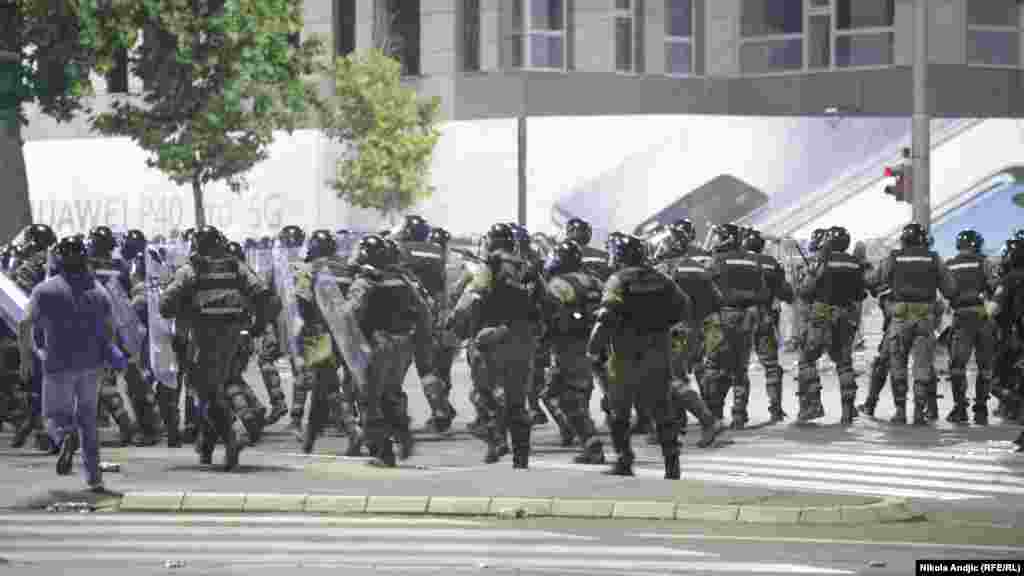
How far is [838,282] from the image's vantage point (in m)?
23.1

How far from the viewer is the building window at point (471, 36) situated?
161 feet

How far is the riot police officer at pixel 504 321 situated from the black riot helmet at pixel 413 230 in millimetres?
Result: 4253

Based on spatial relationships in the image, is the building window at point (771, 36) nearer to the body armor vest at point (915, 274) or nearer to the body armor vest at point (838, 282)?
the body armor vest at point (838, 282)

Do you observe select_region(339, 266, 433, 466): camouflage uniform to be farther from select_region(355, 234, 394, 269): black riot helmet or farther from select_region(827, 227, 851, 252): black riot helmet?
select_region(827, 227, 851, 252): black riot helmet

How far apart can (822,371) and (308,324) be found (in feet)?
42.6

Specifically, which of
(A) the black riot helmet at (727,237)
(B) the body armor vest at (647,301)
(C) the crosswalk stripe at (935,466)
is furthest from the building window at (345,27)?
(B) the body armor vest at (647,301)

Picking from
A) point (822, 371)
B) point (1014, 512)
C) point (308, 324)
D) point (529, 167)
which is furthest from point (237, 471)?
point (529, 167)

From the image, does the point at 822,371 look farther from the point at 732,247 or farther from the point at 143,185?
the point at 143,185

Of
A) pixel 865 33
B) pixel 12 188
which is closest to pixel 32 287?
pixel 12 188

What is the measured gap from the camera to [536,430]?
898 inches

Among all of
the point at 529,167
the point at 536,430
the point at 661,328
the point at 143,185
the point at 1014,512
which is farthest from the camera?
the point at 143,185

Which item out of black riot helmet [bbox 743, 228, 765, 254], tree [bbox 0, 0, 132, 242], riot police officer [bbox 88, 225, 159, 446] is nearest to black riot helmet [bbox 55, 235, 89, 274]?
riot police officer [bbox 88, 225, 159, 446]

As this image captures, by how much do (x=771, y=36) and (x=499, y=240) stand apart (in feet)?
104

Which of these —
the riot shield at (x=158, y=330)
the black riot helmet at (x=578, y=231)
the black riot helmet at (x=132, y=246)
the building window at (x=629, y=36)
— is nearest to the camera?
the riot shield at (x=158, y=330)
